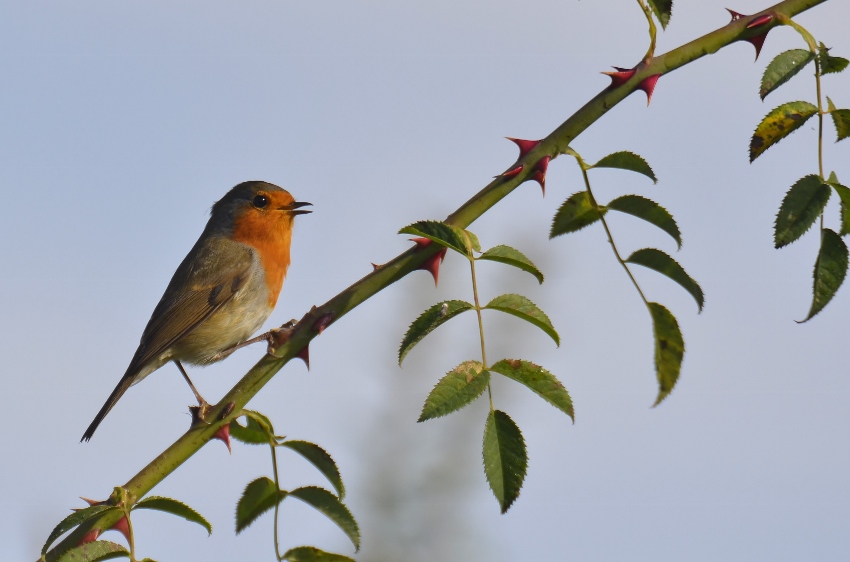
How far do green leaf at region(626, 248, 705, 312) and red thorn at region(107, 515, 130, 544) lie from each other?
1.11 meters

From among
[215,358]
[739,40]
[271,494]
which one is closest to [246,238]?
[215,358]

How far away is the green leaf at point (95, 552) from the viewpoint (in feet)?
6.01

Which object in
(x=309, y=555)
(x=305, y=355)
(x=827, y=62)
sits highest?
(x=827, y=62)

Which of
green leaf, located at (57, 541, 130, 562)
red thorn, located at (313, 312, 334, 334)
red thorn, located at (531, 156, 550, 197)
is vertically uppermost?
red thorn, located at (531, 156, 550, 197)

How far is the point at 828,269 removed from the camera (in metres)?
1.77

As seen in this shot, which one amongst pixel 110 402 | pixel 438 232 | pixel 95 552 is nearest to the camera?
pixel 438 232

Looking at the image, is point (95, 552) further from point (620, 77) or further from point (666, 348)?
point (620, 77)

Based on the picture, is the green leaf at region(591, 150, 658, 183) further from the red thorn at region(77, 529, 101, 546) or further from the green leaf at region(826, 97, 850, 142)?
the red thorn at region(77, 529, 101, 546)

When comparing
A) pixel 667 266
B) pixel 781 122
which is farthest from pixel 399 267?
pixel 781 122

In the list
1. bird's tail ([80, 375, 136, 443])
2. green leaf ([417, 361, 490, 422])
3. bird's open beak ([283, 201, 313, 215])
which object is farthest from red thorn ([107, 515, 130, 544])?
bird's open beak ([283, 201, 313, 215])

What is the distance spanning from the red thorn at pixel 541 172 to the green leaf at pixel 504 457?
441 mm

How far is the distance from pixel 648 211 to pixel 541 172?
0.86ft

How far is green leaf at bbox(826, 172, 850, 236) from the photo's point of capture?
187 cm

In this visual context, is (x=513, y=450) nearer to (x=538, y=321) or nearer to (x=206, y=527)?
(x=538, y=321)
